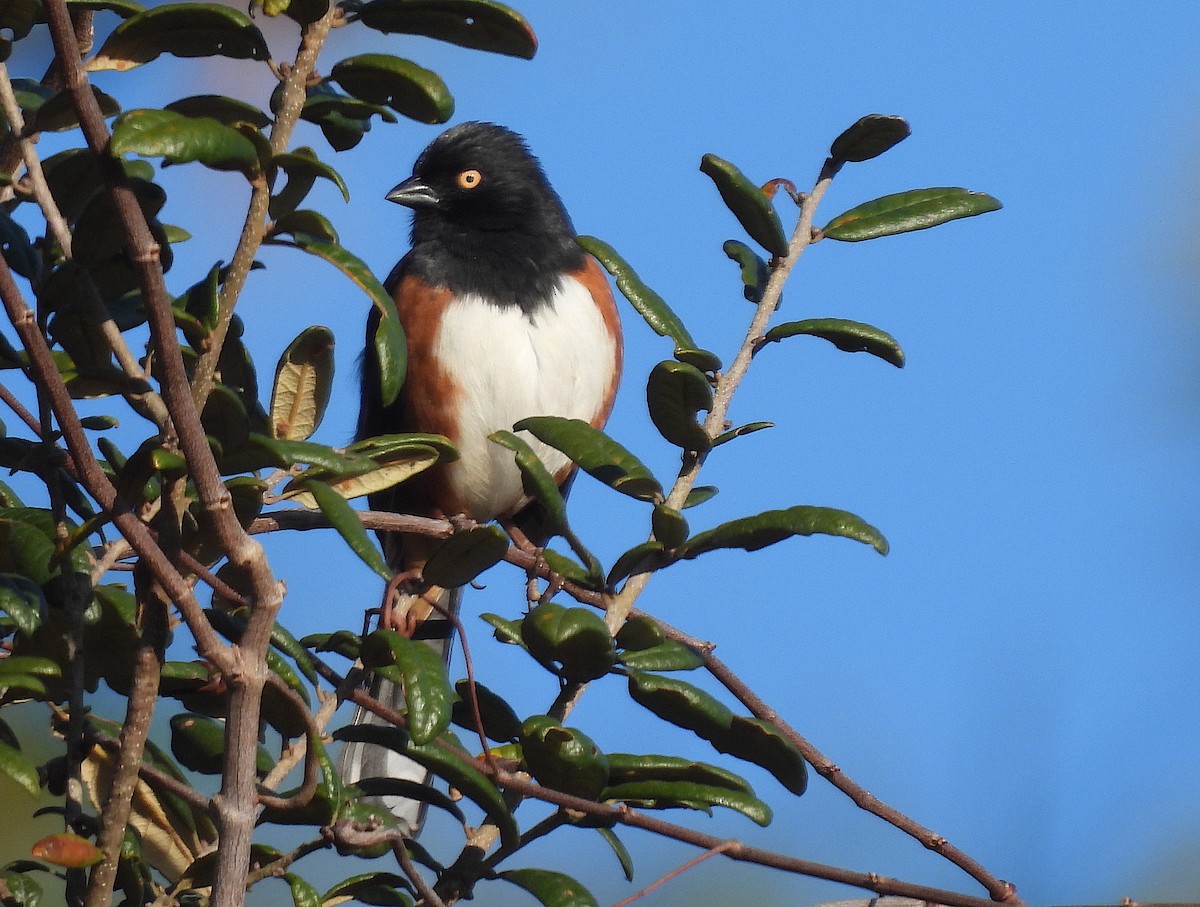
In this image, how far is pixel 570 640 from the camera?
143 centimetres

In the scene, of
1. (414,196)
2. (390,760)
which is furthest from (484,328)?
(390,760)

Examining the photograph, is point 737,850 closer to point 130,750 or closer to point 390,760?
point 130,750

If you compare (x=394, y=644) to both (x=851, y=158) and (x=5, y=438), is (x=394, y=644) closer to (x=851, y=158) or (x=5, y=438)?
(x=5, y=438)

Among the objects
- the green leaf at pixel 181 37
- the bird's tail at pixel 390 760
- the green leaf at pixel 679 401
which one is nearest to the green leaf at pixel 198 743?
the bird's tail at pixel 390 760

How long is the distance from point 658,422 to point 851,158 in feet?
1.51

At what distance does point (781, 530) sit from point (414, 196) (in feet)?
7.91

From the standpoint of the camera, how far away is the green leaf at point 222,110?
1364 millimetres

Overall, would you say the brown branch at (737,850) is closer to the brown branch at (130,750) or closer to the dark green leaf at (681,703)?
the dark green leaf at (681,703)

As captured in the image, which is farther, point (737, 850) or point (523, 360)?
point (523, 360)

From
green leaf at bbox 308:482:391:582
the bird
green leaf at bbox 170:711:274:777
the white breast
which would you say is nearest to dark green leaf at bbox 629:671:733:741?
green leaf at bbox 308:482:391:582

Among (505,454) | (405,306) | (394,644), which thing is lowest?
(394,644)

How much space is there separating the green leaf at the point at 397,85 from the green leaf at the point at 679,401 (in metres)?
0.38

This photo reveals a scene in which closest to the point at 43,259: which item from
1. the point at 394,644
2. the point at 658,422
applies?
the point at 394,644

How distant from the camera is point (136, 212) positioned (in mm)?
1104
